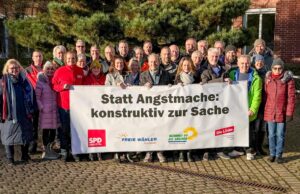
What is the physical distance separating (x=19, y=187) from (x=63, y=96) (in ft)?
5.95

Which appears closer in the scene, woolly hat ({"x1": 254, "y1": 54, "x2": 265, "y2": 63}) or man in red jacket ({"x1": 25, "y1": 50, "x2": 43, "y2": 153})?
woolly hat ({"x1": 254, "y1": 54, "x2": 265, "y2": 63})

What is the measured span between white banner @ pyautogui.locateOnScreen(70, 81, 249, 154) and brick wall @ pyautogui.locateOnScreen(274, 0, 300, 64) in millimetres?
10022

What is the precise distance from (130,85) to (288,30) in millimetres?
10983

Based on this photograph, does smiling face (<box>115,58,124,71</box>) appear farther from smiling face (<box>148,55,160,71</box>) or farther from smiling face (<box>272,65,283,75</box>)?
smiling face (<box>272,65,283,75</box>)

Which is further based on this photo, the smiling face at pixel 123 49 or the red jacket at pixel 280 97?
the smiling face at pixel 123 49

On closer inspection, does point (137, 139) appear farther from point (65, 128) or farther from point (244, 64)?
point (244, 64)

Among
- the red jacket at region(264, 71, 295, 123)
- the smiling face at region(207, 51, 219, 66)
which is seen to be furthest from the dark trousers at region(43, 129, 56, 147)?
the red jacket at region(264, 71, 295, 123)

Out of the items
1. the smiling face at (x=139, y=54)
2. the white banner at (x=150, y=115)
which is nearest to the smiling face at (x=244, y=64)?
the white banner at (x=150, y=115)

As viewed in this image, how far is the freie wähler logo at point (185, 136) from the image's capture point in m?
7.69

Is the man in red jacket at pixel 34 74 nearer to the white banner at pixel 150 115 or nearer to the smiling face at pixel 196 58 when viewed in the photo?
the white banner at pixel 150 115

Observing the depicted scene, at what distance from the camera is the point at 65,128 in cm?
768

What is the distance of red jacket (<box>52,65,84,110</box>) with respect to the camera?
24.5 feet

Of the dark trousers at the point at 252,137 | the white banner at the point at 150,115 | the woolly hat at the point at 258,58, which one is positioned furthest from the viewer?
the dark trousers at the point at 252,137

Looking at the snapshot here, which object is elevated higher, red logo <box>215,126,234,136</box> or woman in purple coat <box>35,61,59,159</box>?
woman in purple coat <box>35,61,59,159</box>
